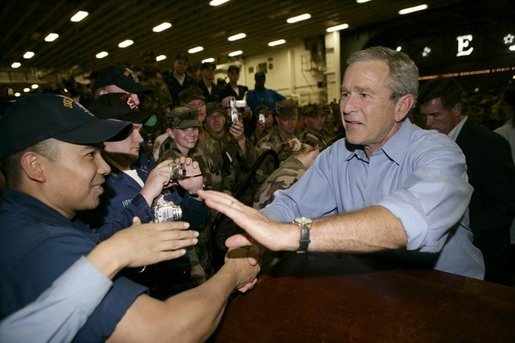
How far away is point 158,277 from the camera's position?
2566mm

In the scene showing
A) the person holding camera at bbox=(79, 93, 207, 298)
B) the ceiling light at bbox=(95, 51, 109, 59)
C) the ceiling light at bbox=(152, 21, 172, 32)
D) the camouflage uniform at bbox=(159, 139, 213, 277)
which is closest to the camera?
the person holding camera at bbox=(79, 93, 207, 298)

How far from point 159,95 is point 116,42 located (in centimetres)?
979

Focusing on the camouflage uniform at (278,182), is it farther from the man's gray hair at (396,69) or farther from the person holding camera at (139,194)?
the man's gray hair at (396,69)

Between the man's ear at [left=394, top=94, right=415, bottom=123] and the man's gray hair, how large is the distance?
0.11 ft

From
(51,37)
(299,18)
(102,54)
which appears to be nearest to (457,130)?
(299,18)

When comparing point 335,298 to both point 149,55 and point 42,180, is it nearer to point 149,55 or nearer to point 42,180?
point 42,180

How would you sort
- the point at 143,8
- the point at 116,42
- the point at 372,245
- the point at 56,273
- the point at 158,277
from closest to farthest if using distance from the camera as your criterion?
1. the point at 56,273
2. the point at 372,245
3. the point at 158,277
4. the point at 143,8
5. the point at 116,42

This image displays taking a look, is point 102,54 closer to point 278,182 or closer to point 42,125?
point 278,182

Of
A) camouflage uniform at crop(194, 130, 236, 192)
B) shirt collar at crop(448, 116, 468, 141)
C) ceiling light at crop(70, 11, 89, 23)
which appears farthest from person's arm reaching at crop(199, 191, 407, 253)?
ceiling light at crop(70, 11, 89, 23)

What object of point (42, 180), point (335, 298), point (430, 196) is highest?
point (42, 180)

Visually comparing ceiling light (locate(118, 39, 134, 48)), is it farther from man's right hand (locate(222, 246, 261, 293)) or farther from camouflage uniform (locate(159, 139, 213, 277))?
man's right hand (locate(222, 246, 261, 293))

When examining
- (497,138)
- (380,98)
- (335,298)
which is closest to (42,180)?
(335,298)

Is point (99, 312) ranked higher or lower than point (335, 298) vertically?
higher

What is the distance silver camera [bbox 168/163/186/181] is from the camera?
2357 millimetres
